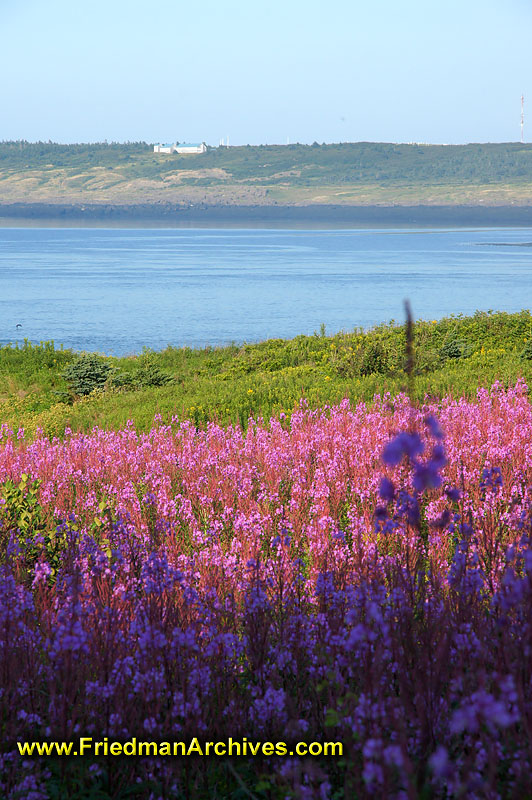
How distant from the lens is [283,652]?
3.61 metres

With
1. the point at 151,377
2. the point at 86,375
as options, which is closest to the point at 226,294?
the point at 86,375

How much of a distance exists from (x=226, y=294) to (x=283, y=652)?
5826 centimetres

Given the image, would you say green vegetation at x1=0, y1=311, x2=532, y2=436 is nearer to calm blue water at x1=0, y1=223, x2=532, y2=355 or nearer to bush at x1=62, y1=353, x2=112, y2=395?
bush at x1=62, y1=353, x2=112, y2=395

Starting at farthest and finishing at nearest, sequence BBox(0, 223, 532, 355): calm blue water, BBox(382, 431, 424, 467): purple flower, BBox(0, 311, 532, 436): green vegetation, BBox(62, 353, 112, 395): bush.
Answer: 1. BBox(0, 223, 532, 355): calm blue water
2. BBox(62, 353, 112, 395): bush
3. BBox(0, 311, 532, 436): green vegetation
4. BBox(382, 431, 424, 467): purple flower

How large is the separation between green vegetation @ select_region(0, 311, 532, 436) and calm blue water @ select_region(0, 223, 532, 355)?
1365cm

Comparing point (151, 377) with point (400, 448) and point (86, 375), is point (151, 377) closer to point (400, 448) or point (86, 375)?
point (86, 375)

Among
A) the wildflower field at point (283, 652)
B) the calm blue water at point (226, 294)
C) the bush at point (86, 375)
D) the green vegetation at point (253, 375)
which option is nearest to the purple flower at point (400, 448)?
the wildflower field at point (283, 652)

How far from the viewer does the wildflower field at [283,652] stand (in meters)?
2.51

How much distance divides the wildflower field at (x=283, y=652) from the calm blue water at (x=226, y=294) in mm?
28995

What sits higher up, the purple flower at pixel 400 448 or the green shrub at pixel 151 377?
the purple flower at pixel 400 448

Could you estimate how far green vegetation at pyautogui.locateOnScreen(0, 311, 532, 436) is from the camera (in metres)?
13.4

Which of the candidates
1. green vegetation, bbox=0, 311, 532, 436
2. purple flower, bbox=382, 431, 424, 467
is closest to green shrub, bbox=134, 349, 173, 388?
green vegetation, bbox=0, 311, 532, 436

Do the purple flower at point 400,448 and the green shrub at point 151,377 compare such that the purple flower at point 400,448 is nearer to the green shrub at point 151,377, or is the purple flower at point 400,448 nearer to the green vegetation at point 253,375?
the green vegetation at point 253,375

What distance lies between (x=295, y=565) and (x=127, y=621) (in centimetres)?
128
